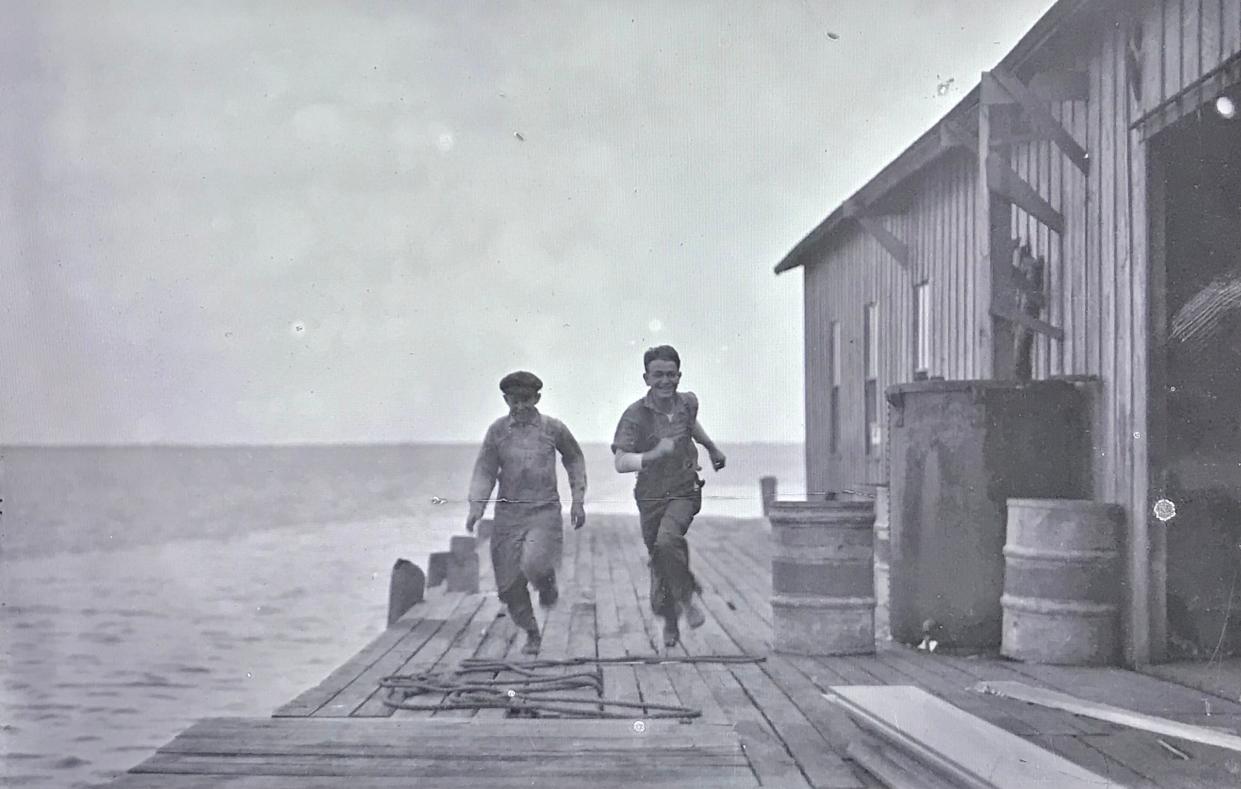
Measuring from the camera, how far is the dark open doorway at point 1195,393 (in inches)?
309

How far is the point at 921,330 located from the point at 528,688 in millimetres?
7967

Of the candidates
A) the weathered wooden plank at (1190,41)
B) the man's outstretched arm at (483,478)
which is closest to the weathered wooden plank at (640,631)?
the man's outstretched arm at (483,478)

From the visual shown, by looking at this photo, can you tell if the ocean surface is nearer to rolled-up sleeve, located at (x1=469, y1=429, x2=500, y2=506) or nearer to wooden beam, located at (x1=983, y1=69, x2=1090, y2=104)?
rolled-up sleeve, located at (x1=469, y1=429, x2=500, y2=506)

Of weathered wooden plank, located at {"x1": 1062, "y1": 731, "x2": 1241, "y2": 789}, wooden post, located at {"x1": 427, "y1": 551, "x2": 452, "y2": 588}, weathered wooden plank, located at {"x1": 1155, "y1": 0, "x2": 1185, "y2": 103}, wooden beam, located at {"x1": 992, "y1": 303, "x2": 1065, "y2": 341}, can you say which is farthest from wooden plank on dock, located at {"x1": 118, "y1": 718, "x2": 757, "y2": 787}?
wooden post, located at {"x1": 427, "y1": 551, "x2": 452, "y2": 588}

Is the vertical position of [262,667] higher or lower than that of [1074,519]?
lower

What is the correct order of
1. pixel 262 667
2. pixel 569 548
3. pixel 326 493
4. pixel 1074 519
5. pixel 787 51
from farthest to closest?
1. pixel 326 493
2. pixel 569 548
3. pixel 262 667
4. pixel 1074 519
5. pixel 787 51

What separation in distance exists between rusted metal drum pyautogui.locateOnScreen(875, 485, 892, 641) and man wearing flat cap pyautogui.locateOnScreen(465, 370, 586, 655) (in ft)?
7.29

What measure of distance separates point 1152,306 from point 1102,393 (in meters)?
0.75

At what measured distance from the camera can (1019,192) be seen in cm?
915

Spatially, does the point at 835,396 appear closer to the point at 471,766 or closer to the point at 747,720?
the point at 747,720

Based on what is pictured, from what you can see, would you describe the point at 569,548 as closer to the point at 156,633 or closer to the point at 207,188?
the point at 156,633

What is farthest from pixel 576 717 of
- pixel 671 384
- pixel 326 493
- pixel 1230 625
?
pixel 326 493

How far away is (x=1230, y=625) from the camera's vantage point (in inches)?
312

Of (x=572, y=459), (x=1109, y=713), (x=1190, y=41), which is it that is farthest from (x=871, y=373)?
(x=1109, y=713)
